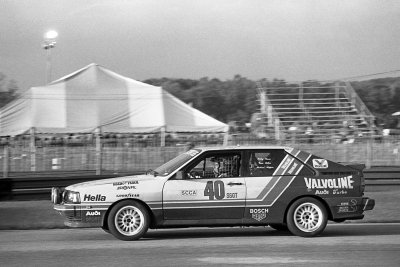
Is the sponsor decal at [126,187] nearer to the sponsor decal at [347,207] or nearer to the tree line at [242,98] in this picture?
the sponsor decal at [347,207]

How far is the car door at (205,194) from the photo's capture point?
390 inches

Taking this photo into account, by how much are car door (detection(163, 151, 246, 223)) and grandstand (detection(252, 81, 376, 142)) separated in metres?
24.5

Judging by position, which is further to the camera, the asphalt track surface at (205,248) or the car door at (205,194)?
the car door at (205,194)

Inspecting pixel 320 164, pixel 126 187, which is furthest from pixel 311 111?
pixel 126 187

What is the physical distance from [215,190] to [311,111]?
30.1m

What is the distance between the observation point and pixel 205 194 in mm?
9984

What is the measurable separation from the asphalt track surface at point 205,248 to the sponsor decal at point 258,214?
0.31m

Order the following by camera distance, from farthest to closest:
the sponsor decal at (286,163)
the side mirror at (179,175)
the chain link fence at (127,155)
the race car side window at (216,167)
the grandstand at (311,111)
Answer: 1. the grandstand at (311,111)
2. the chain link fence at (127,155)
3. the sponsor decal at (286,163)
4. the race car side window at (216,167)
5. the side mirror at (179,175)

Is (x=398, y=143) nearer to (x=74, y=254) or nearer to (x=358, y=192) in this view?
(x=358, y=192)

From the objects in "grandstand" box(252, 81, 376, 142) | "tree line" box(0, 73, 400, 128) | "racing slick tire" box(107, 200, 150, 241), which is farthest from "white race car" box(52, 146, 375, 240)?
"tree line" box(0, 73, 400, 128)

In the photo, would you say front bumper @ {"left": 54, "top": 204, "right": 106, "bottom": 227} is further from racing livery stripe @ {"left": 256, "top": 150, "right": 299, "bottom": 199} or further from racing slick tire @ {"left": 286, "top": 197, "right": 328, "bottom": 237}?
racing slick tire @ {"left": 286, "top": 197, "right": 328, "bottom": 237}

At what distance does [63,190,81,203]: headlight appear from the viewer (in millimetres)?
9852

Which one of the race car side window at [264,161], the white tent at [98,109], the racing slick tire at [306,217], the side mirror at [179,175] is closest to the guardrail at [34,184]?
the side mirror at [179,175]

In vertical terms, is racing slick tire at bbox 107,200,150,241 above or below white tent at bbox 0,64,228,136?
below
